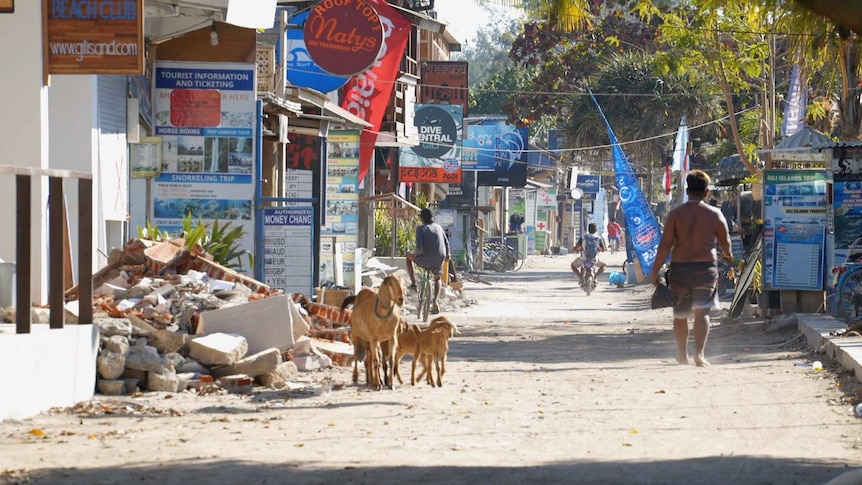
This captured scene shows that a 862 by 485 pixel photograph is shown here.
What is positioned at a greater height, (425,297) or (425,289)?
(425,289)

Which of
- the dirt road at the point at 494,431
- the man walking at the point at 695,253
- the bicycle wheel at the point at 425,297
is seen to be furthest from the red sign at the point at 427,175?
the man walking at the point at 695,253

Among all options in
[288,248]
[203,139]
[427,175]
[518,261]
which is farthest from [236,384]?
[518,261]

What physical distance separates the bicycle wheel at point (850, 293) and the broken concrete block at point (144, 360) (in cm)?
954

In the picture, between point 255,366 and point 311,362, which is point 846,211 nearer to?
point 311,362

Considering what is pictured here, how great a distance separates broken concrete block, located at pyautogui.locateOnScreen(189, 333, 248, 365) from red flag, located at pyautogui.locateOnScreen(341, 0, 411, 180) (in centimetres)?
1395

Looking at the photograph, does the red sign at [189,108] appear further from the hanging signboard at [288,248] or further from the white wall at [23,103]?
the white wall at [23,103]

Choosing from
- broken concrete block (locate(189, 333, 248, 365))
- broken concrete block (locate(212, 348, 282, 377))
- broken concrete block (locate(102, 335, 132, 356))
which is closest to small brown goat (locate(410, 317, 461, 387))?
broken concrete block (locate(212, 348, 282, 377))

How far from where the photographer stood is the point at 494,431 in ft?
28.1

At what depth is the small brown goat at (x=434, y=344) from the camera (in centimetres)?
1133

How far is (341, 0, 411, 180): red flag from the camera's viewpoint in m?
25.7

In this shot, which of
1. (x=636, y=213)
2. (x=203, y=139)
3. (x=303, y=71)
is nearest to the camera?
(x=203, y=139)

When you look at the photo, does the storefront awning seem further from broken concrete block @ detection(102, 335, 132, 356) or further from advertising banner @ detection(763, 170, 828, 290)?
broken concrete block @ detection(102, 335, 132, 356)

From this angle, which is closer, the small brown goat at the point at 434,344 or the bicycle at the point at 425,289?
the small brown goat at the point at 434,344

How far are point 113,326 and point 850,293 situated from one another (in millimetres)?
9950
